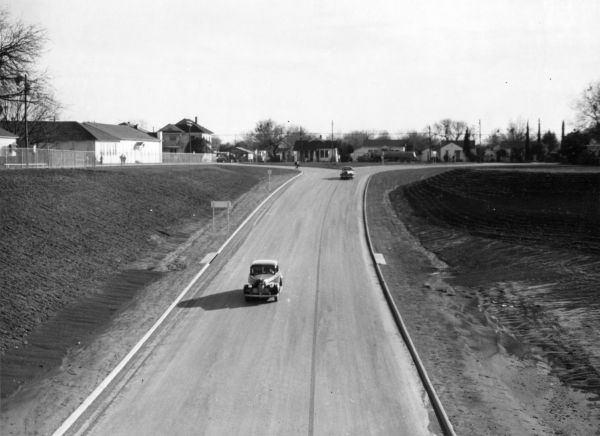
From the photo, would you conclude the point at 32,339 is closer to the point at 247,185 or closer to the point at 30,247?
the point at 30,247

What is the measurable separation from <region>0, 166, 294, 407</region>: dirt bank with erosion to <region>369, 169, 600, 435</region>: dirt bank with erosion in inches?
499

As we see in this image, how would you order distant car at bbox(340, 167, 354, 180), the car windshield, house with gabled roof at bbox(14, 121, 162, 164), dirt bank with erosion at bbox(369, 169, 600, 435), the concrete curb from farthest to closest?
house with gabled roof at bbox(14, 121, 162, 164) < distant car at bbox(340, 167, 354, 180) < the car windshield < dirt bank with erosion at bbox(369, 169, 600, 435) < the concrete curb

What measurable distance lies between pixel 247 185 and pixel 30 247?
148ft

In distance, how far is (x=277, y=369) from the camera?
21219 mm

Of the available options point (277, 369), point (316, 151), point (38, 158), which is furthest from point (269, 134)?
point (277, 369)

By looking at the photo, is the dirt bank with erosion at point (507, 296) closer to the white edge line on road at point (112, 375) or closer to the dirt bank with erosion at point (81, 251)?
the white edge line on road at point (112, 375)

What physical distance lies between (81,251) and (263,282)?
12412mm

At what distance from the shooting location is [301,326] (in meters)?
26.0

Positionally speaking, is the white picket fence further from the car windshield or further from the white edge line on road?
the car windshield

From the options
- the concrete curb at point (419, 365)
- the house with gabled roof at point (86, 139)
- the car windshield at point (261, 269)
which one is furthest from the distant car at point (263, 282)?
the house with gabled roof at point (86, 139)

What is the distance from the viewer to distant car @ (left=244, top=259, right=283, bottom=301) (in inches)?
1147

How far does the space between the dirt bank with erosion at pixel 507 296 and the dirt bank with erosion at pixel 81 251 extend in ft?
41.6

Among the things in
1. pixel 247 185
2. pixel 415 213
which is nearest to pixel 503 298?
pixel 415 213

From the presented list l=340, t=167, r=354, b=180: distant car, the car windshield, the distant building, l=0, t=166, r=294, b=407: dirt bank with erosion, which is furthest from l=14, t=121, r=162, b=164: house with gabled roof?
the distant building
